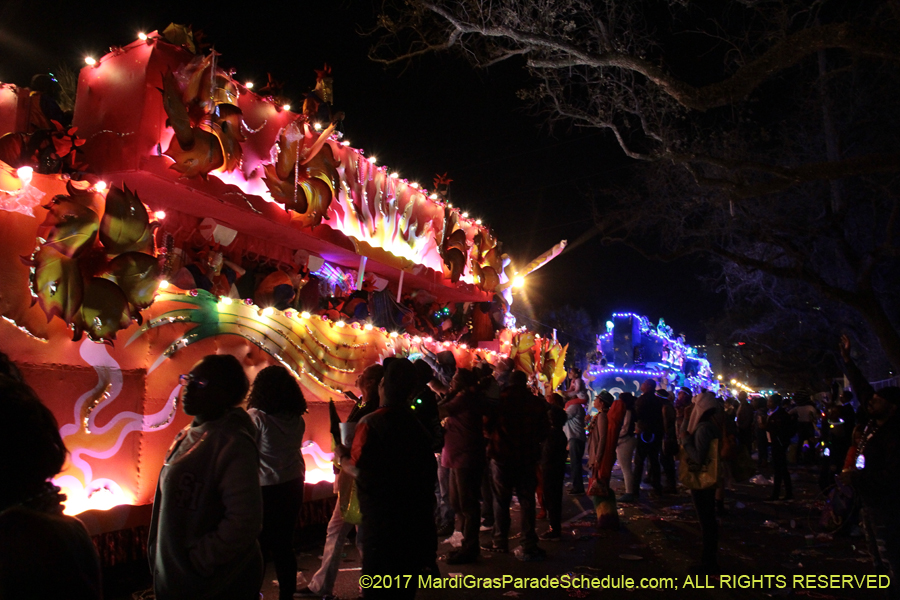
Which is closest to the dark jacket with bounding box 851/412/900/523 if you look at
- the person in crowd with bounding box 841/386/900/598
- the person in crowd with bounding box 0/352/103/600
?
the person in crowd with bounding box 841/386/900/598

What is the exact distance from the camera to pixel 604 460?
830 cm

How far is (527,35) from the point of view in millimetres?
8117

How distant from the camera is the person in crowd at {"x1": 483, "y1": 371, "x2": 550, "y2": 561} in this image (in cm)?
633

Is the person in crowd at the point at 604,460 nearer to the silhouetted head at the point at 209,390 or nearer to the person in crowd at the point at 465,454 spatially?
the person in crowd at the point at 465,454

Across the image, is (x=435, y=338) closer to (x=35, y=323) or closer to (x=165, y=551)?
(x=35, y=323)

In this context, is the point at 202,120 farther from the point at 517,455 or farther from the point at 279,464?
the point at 517,455

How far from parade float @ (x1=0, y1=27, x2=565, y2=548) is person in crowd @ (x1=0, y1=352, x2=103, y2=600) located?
3699mm

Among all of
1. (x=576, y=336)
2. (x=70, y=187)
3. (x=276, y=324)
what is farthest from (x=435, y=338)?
(x=576, y=336)

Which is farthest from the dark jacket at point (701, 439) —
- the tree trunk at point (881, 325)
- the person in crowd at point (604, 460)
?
the tree trunk at point (881, 325)

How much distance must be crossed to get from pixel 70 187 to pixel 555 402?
7.40 metres

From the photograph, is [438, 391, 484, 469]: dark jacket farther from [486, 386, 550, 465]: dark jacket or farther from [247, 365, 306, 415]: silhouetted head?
[247, 365, 306, 415]: silhouetted head

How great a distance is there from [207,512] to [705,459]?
16.6ft

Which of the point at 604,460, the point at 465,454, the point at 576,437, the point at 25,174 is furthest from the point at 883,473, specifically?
the point at 25,174

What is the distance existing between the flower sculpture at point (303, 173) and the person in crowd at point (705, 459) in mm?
5164
